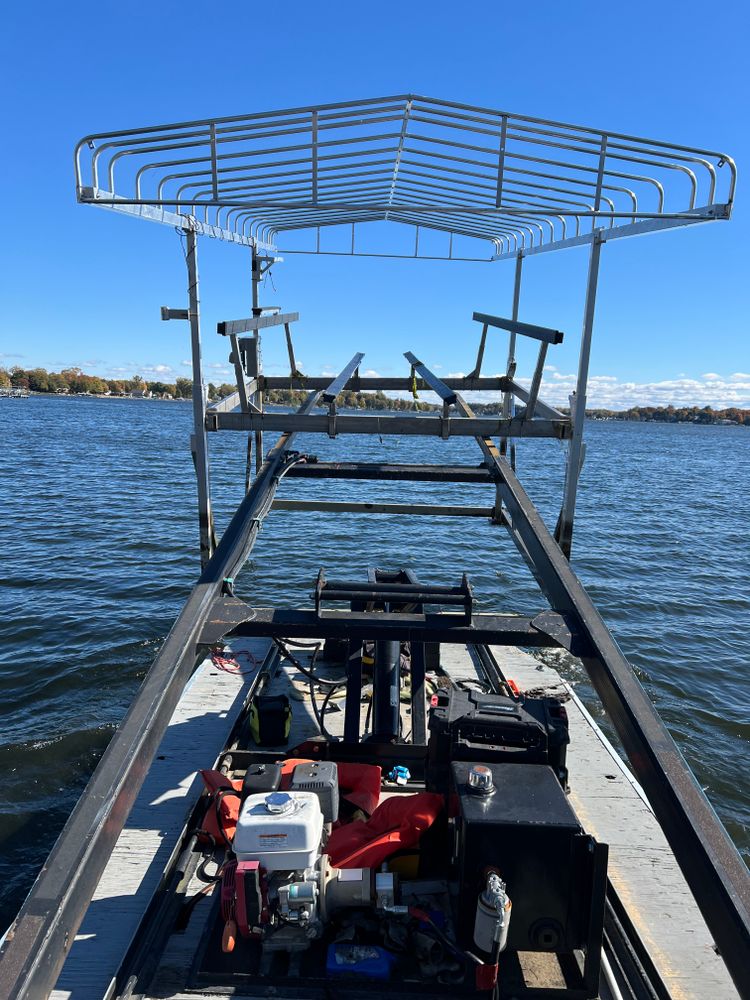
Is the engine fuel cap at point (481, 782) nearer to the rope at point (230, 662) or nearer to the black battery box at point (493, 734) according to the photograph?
the black battery box at point (493, 734)

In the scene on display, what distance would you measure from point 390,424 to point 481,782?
132 inches

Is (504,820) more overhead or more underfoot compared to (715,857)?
more underfoot

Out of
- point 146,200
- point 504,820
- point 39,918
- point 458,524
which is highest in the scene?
point 146,200

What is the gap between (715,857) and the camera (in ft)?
8.22

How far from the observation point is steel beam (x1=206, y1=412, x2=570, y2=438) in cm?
598

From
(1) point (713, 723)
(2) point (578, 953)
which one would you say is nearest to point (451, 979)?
(2) point (578, 953)

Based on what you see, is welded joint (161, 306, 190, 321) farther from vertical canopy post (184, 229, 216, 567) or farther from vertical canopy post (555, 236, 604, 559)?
vertical canopy post (555, 236, 604, 559)

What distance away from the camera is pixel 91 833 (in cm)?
247

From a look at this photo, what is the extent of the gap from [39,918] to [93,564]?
17.8m

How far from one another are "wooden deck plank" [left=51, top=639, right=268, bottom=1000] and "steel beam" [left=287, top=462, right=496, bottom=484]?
2.90 meters

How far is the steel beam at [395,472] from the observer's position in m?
6.75

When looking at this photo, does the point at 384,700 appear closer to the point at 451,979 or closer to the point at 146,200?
the point at 451,979

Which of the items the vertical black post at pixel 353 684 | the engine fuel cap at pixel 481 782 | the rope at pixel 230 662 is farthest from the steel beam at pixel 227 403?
the engine fuel cap at pixel 481 782

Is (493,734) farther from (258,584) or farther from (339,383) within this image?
(258,584)
